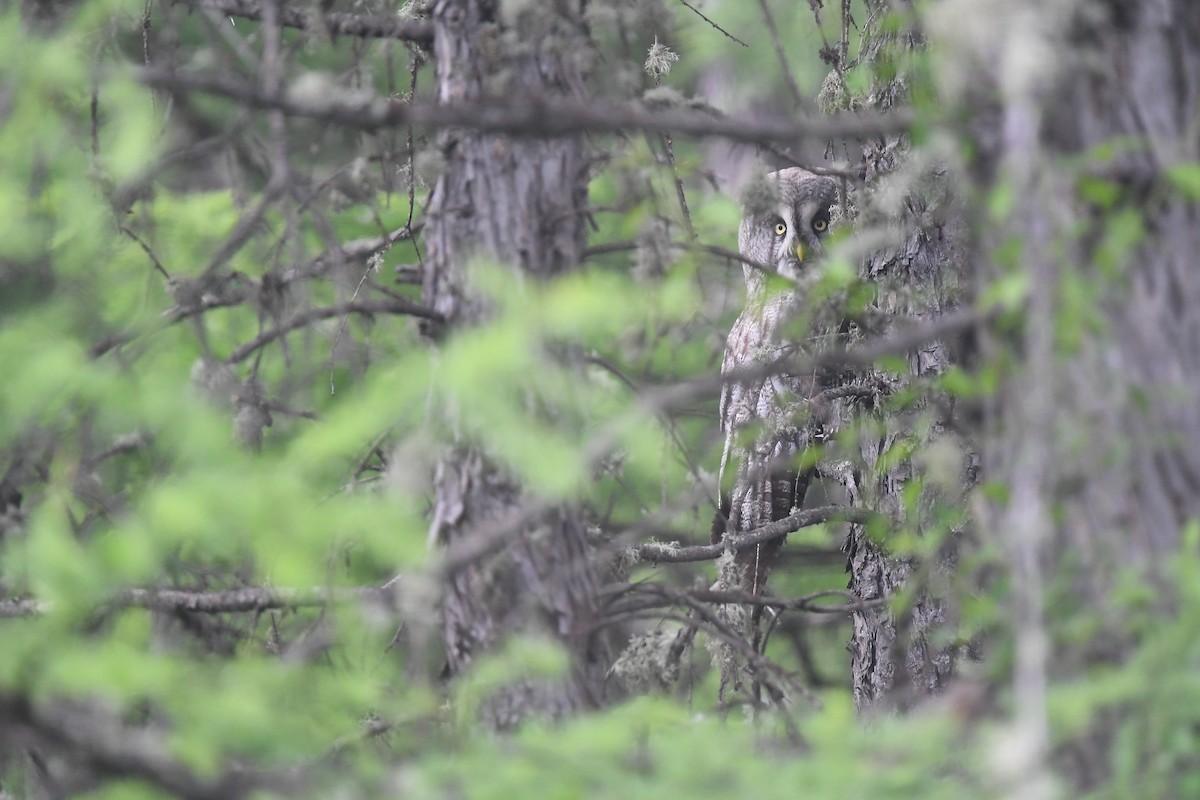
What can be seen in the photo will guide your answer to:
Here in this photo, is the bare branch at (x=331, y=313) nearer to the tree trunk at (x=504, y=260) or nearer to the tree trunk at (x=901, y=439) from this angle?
the tree trunk at (x=504, y=260)

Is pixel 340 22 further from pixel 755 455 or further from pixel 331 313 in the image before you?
pixel 755 455

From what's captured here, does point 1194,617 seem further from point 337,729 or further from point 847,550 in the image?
point 847,550

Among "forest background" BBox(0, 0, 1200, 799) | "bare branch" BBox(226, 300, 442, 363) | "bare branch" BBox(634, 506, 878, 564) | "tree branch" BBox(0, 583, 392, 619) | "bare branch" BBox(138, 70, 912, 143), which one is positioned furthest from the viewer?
"bare branch" BBox(634, 506, 878, 564)

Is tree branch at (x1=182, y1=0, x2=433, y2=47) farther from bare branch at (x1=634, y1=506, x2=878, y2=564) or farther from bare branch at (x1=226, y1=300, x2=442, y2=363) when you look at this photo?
bare branch at (x1=634, y1=506, x2=878, y2=564)

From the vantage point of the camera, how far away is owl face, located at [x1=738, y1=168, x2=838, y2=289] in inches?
239

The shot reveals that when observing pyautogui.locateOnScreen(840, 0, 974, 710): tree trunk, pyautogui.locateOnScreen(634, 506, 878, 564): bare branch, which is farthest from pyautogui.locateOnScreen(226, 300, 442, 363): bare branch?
pyautogui.locateOnScreen(840, 0, 974, 710): tree trunk

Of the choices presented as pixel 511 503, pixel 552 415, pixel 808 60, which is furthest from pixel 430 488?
pixel 808 60

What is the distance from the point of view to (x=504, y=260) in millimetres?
2668

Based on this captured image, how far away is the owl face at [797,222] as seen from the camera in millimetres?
6074

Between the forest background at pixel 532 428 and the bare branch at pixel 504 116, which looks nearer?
the forest background at pixel 532 428

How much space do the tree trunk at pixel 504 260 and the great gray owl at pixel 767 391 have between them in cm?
193

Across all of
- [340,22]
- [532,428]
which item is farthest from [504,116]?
[340,22]

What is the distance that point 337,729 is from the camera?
247 centimetres

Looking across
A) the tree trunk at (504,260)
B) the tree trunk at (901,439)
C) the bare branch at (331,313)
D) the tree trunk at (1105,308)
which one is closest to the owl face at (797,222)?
the tree trunk at (901,439)
